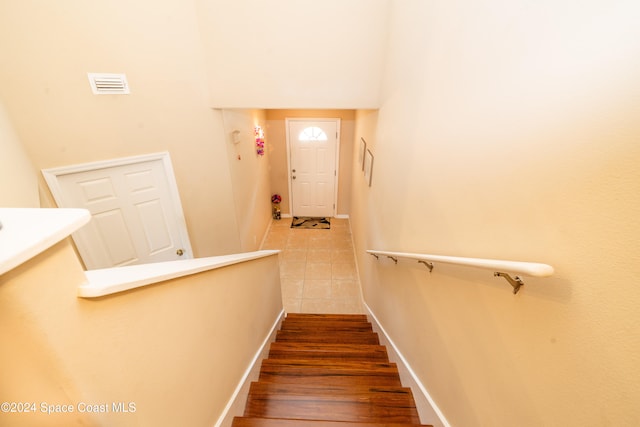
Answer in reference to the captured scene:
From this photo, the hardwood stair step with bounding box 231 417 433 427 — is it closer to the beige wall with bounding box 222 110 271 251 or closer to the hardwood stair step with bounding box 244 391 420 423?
the hardwood stair step with bounding box 244 391 420 423

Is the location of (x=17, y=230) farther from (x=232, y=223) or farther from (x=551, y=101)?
(x=232, y=223)

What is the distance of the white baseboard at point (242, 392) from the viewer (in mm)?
1460

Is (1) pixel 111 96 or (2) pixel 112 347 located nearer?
(2) pixel 112 347

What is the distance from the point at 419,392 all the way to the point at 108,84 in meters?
3.18

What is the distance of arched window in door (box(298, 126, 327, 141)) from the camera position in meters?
5.68

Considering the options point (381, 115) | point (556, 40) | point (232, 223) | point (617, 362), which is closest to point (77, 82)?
point (232, 223)

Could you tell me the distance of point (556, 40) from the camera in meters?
0.72

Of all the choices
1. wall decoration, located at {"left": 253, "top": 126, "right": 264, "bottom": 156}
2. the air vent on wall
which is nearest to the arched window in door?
wall decoration, located at {"left": 253, "top": 126, "right": 264, "bottom": 156}

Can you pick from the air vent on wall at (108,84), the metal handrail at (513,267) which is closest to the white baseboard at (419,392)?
the metal handrail at (513,267)

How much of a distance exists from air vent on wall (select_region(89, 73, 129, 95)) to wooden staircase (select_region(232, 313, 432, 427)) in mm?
2540

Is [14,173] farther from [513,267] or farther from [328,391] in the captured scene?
[513,267]

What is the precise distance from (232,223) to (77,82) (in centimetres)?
203

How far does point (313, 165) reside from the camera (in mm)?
5992

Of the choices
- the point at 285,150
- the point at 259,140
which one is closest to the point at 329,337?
the point at 259,140
